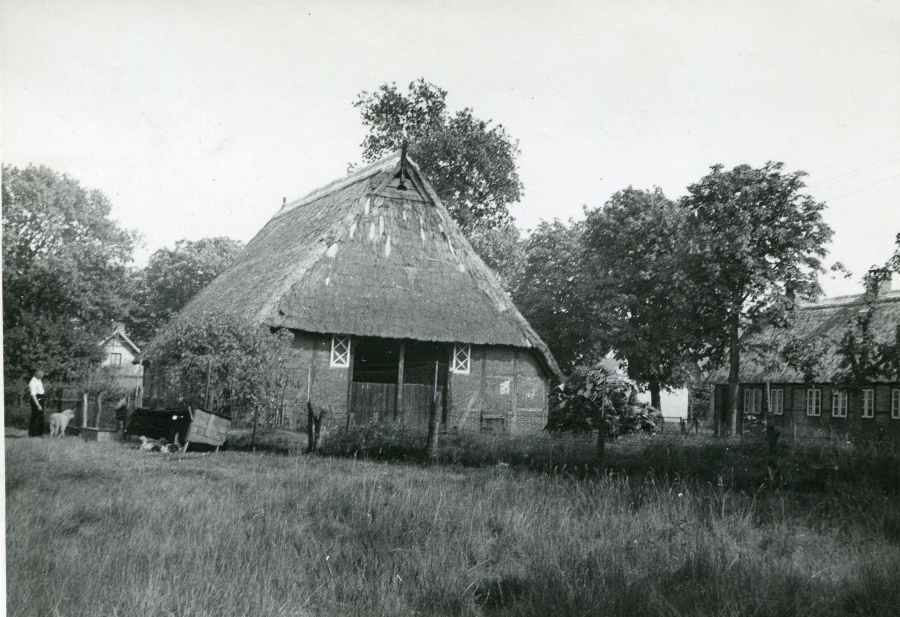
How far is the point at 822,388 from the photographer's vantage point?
3109 cm

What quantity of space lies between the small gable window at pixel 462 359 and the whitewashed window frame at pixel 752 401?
65.2 ft

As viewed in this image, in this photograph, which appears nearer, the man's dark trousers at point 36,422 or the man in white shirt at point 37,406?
the man in white shirt at point 37,406

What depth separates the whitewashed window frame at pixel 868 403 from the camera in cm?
2989

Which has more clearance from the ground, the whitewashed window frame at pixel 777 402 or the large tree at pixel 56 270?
the large tree at pixel 56 270

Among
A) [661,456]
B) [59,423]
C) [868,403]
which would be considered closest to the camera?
[661,456]

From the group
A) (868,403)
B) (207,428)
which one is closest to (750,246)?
(868,403)

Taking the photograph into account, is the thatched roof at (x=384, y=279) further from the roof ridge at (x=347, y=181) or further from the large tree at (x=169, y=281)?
the large tree at (x=169, y=281)

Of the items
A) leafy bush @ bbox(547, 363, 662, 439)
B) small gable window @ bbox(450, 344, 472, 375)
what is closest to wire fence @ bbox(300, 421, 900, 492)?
small gable window @ bbox(450, 344, 472, 375)

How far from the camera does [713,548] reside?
5676 millimetres

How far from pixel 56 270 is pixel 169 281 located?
107ft

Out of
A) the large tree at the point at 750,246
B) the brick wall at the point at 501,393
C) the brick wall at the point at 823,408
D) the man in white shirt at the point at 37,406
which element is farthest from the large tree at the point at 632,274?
the man in white shirt at the point at 37,406

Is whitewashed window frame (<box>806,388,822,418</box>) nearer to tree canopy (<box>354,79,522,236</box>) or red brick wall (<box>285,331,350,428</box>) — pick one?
tree canopy (<box>354,79,522,236</box>)

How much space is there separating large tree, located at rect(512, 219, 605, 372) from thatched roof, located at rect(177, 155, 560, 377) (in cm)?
1053

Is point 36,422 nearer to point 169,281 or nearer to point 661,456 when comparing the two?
point 661,456
